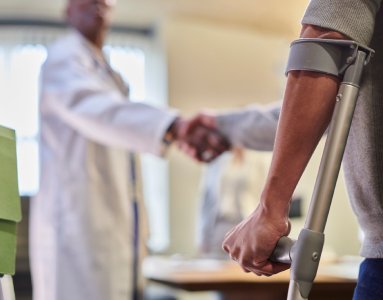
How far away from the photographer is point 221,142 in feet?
5.24

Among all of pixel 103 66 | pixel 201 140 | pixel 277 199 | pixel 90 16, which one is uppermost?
pixel 90 16

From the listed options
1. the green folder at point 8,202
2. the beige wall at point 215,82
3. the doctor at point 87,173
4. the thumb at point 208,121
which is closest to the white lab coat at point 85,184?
the doctor at point 87,173

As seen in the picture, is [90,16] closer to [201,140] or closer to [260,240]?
[201,140]

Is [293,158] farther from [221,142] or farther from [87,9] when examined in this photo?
[87,9]

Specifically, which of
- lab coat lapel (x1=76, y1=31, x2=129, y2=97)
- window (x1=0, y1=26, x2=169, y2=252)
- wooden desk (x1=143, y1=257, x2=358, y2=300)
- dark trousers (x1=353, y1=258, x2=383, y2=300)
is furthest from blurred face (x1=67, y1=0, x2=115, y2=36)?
window (x1=0, y1=26, x2=169, y2=252)

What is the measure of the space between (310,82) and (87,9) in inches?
57.3

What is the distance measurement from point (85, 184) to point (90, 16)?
0.69 m

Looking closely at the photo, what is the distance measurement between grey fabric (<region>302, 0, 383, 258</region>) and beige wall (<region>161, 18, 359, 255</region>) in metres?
4.15

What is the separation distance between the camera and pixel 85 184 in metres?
1.50

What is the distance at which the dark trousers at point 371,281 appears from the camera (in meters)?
0.56

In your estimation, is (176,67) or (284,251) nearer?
(284,251)

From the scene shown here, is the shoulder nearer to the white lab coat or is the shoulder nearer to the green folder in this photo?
the white lab coat

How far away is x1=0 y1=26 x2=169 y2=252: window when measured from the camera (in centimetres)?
455

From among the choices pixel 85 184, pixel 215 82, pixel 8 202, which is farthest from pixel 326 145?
pixel 215 82
